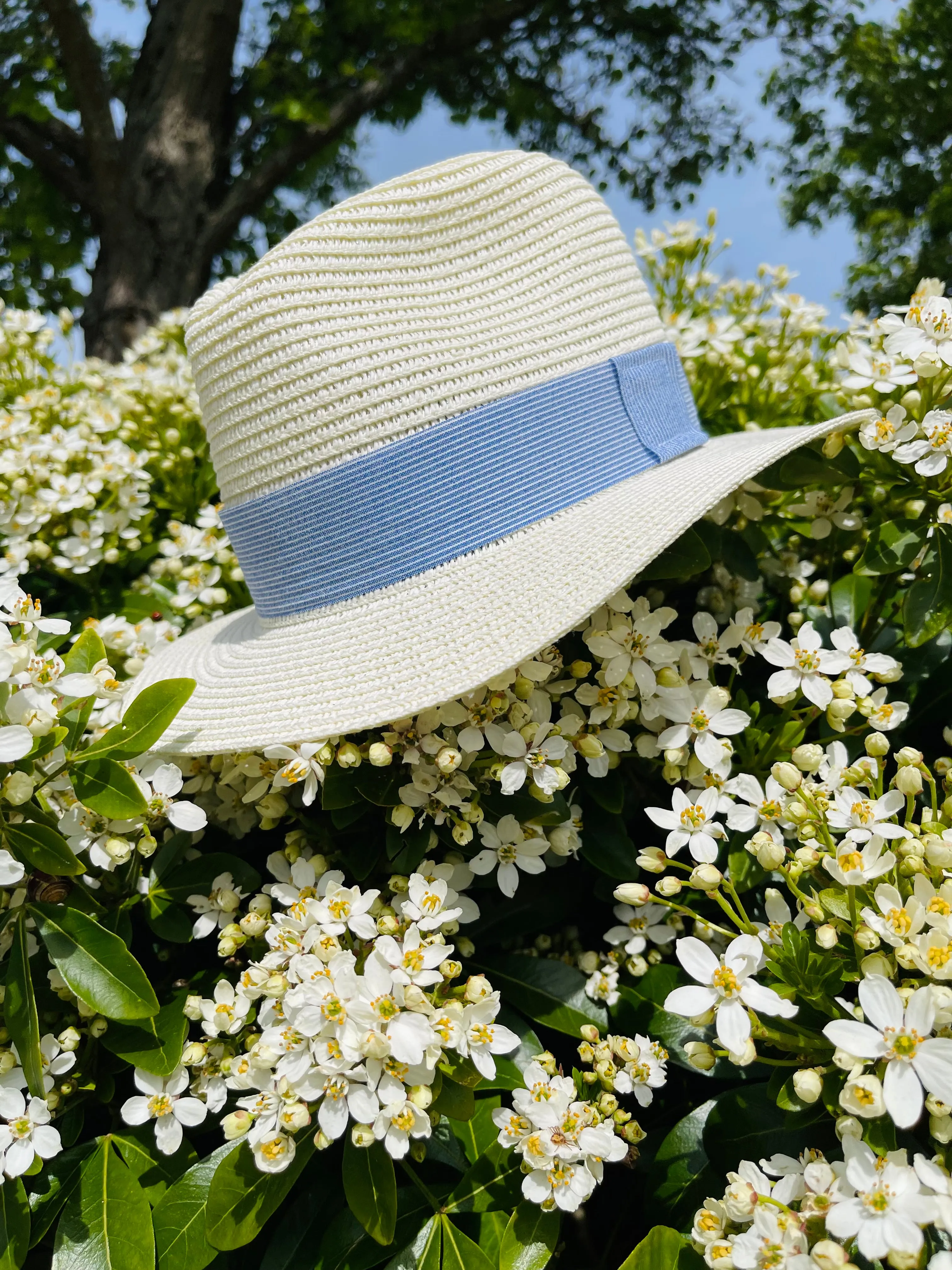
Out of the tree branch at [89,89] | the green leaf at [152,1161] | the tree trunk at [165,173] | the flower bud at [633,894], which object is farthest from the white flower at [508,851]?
the tree branch at [89,89]

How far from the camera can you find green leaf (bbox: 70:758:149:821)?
1124 millimetres

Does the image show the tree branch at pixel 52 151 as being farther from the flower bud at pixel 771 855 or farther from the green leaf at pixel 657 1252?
the green leaf at pixel 657 1252

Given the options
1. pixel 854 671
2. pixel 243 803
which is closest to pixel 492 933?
pixel 243 803

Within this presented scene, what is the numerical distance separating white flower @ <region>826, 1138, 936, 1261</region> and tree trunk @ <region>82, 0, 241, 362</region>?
5720mm

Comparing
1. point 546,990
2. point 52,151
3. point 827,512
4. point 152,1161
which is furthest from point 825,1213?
point 52,151

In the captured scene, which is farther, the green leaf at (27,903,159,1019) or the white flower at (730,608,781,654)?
the white flower at (730,608,781,654)

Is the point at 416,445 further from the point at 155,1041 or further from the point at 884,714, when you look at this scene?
the point at 155,1041

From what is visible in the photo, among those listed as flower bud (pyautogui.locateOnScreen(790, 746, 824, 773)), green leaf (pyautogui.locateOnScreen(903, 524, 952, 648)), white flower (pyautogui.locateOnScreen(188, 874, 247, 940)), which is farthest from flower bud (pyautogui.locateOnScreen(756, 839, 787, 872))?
white flower (pyautogui.locateOnScreen(188, 874, 247, 940))

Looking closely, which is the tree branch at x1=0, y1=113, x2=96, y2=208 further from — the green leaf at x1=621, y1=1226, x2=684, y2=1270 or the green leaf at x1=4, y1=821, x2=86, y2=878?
the green leaf at x1=621, y1=1226, x2=684, y2=1270

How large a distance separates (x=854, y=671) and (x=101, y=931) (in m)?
1.14

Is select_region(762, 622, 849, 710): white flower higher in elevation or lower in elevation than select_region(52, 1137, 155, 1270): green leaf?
higher

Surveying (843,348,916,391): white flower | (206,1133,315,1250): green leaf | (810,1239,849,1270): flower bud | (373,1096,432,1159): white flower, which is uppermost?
(843,348,916,391): white flower

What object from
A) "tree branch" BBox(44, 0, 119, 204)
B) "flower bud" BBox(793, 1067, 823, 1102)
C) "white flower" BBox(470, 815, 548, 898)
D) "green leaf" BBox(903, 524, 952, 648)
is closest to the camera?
"flower bud" BBox(793, 1067, 823, 1102)

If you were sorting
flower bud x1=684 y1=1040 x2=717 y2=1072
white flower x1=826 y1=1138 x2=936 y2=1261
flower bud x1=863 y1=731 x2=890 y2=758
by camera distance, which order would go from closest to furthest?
white flower x1=826 y1=1138 x2=936 y2=1261 → flower bud x1=684 y1=1040 x2=717 y2=1072 → flower bud x1=863 y1=731 x2=890 y2=758
